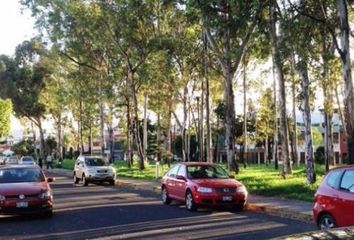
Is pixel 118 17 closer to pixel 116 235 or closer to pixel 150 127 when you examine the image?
pixel 116 235

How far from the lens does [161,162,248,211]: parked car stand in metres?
17.9

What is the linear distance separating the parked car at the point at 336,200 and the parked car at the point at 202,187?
248 inches

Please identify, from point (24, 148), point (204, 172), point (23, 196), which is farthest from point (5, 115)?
point (23, 196)

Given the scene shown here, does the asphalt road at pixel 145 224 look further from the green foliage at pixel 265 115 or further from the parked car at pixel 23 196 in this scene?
the green foliage at pixel 265 115

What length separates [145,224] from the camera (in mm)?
14820

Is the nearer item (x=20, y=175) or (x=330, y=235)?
(x=330, y=235)

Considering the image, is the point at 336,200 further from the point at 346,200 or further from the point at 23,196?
the point at 23,196

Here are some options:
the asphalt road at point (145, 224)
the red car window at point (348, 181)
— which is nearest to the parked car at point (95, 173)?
the asphalt road at point (145, 224)

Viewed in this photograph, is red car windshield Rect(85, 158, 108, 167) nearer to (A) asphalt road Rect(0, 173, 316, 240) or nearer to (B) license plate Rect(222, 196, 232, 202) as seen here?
(A) asphalt road Rect(0, 173, 316, 240)

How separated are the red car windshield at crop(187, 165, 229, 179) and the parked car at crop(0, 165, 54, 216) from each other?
464 cm

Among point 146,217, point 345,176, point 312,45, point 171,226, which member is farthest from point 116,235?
point 312,45

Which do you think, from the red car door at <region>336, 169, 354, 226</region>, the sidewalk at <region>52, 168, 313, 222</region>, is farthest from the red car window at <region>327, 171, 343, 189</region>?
the sidewalk at <region>52, 168, 313, 222</region>

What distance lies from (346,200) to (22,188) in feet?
29.4

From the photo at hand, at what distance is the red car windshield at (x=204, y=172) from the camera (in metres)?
19.3
